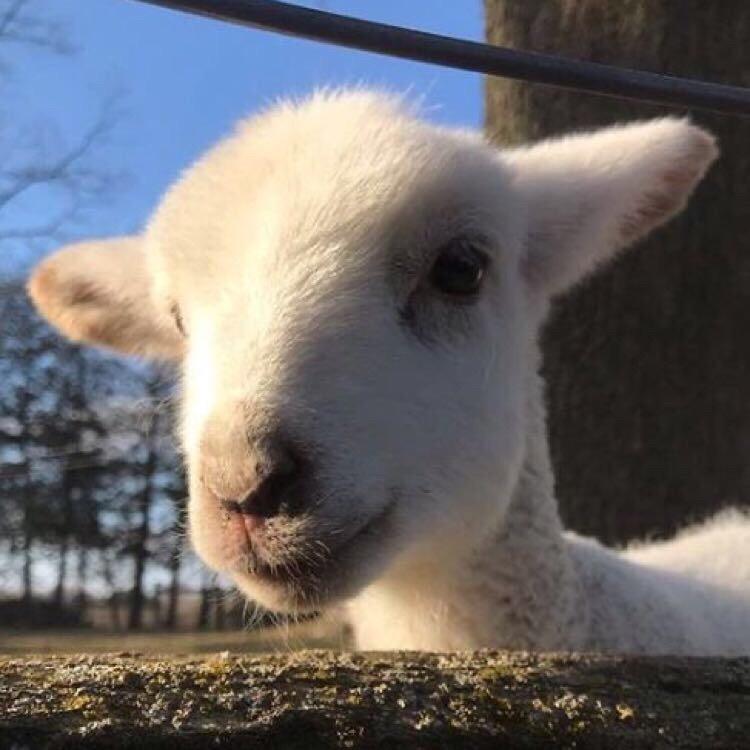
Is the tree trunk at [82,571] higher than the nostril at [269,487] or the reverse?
the reverse

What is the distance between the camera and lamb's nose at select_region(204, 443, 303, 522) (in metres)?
1.59

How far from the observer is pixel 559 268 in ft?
8.75

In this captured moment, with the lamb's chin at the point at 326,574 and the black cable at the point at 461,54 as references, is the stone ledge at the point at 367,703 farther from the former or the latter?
the black cable at the point at 461,54

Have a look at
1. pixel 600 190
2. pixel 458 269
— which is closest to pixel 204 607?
pixel 458 269

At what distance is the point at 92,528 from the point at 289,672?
4.64m

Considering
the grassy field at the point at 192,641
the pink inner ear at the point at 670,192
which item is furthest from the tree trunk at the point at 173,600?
the pink inner ear at the point at 670,192

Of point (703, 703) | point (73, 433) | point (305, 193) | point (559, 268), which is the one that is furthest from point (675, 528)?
point (703, 703)

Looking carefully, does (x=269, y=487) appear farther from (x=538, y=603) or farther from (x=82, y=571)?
(x=82, y=571)

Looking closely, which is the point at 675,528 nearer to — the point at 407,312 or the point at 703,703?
the point at 407,312

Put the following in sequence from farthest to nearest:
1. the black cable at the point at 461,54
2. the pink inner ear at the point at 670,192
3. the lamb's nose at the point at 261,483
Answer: the pink inner ear at the point at 670,192
the lamb's nose at the point at 261,483
the black cable at the point at 461,54

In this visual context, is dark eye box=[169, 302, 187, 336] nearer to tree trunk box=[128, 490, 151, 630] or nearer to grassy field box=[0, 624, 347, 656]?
grassy field box=[0, 624, 347, 656]

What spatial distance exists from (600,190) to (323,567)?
125 cm

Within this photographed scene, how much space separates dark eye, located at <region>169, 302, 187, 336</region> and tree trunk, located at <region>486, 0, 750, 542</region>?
101 inches

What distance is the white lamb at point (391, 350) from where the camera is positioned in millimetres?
1730
